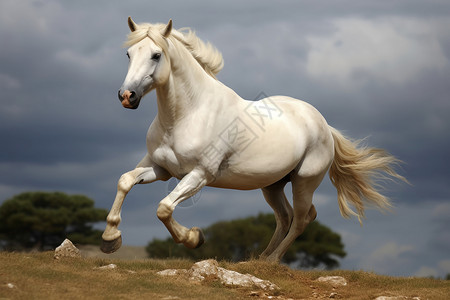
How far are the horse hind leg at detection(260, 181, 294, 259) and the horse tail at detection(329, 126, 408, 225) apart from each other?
1.16m

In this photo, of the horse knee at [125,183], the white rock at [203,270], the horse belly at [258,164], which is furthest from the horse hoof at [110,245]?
the horse belly at [258,164]

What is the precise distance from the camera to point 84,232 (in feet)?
75.7

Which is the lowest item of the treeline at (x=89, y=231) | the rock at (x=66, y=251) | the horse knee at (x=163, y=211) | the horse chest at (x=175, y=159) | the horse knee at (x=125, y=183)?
the rock at (x=66, y=251)

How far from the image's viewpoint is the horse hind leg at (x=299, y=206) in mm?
8609

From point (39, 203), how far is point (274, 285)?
55.9 feet

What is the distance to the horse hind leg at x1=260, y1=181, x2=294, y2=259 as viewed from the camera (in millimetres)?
9023

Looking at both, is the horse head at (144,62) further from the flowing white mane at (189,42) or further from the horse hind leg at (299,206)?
the horse hind leg at (299,206)

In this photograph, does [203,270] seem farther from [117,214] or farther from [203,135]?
[203,135]

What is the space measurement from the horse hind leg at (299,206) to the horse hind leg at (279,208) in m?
0.20

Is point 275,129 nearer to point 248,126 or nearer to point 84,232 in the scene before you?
point 248,126

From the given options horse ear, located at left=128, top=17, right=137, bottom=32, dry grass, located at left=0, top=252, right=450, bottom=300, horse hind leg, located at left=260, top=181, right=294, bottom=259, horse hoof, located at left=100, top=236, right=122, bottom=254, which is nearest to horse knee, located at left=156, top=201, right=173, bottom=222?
horse hoof, located at left=100, top=236, right=122, bottom=254

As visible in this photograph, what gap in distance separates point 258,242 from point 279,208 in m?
12.7

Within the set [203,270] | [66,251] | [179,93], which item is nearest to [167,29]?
[179,93]

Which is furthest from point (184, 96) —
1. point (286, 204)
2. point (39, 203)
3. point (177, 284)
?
point (39, 203)
